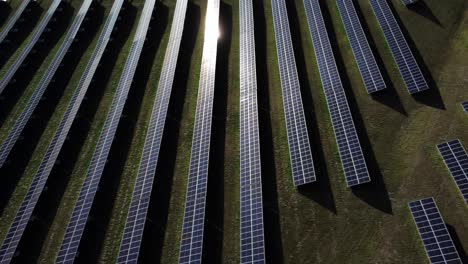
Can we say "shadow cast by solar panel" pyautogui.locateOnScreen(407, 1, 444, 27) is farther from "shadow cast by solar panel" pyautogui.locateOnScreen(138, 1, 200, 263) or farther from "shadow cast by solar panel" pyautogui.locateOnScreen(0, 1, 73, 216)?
"shadow cast by solar panel" pyautogui.locateOnScreen(0, 1, 73, 216)

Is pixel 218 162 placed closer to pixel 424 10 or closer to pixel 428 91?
pixel 428 91

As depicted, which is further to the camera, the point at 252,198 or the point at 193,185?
the point at 193,185

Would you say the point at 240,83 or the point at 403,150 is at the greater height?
the point at 240,83

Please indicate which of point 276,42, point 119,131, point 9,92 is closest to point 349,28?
point 276,42

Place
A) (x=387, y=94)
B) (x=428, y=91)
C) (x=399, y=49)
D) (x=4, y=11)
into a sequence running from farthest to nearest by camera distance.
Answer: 1. (x=4, y=11)
2. (x=399, y=49)
3. (x=387, y=94)
4. (x=428, y=91)

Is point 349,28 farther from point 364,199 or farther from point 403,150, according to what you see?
point 364,199

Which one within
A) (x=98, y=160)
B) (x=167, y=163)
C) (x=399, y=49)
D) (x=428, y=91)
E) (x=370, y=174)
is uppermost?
(x=399, y=49)

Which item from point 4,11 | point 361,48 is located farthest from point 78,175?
point 4,11
